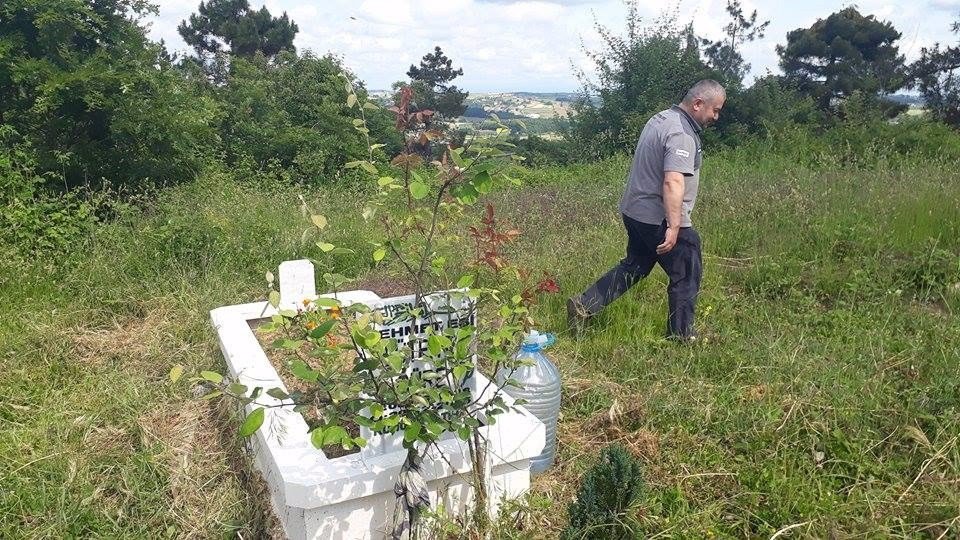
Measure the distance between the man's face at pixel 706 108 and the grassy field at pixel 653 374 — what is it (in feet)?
4.06

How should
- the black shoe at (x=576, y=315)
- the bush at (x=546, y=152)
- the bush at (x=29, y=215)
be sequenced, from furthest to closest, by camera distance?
the bush at (x=546, y=152) < the bush at (x=29, y=215) < the black shoe at (x=576, y=315)

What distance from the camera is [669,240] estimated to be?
4156mm

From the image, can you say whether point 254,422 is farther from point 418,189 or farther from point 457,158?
point 457,158

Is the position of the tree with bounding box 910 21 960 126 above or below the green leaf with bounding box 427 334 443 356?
above

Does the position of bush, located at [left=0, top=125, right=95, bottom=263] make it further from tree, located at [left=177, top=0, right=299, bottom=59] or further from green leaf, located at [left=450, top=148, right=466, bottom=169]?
tree, located at [left=177, top=0, right=299, bottom=59]

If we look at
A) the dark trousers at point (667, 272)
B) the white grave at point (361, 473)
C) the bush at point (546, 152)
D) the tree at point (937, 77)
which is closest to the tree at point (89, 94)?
the dark trousers at point (667, 272)

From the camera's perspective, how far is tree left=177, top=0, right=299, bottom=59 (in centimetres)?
2758

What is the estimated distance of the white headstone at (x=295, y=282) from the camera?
3471 millimetres

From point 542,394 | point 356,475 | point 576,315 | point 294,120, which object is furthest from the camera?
point 294,120

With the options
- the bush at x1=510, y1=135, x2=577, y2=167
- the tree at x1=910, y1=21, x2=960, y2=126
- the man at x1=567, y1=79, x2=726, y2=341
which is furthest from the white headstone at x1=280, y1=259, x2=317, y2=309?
the tree at x1=910, y1=21, x2=960, y2=126

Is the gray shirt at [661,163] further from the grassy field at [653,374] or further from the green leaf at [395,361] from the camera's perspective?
the green leaf at [395,361]

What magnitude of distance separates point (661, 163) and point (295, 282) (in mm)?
2231

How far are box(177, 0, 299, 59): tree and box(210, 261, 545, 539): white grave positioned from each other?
90.0 ft

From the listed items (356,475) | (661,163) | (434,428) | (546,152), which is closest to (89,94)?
(661,163)
